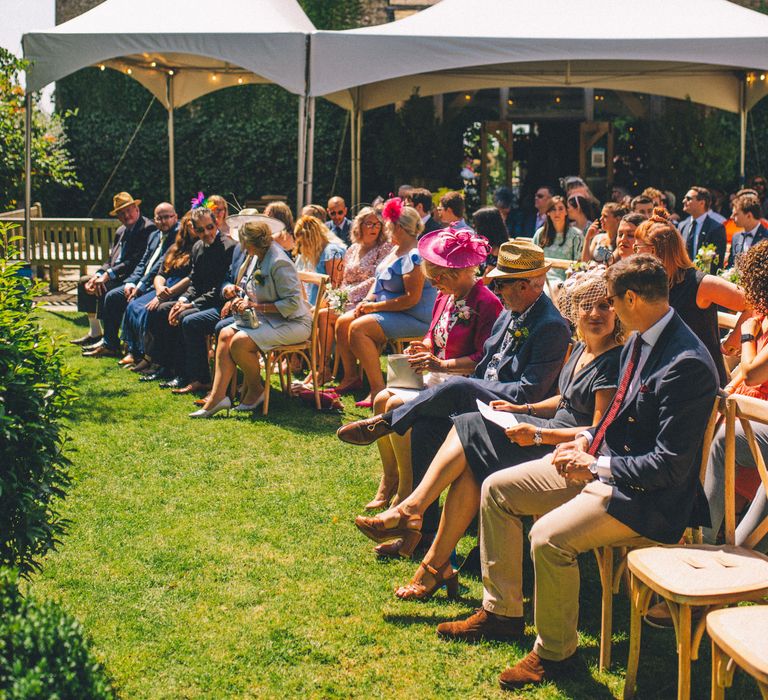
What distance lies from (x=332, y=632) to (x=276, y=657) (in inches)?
11.2

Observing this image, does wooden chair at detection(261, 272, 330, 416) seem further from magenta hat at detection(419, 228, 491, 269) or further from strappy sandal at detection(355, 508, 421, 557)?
strappy sandal at detection(355, 508, 421, 557)

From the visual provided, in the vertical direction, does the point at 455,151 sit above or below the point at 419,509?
above

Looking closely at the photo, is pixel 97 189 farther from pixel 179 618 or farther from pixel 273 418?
pixel 179 618

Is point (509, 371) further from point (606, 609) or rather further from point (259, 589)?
point (259, 589)

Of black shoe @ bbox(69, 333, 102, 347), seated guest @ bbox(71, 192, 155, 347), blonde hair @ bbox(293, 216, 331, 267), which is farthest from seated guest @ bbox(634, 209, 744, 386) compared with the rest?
black shoe @ bbox(69, 333, 102, 347)

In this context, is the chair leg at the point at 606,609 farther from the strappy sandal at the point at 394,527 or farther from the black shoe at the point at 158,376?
the black shoe at the point at 158,376

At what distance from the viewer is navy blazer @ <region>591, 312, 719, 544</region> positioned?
307 cm

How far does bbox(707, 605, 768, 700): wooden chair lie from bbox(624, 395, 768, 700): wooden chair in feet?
0.46

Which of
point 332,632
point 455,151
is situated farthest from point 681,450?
point 455,151

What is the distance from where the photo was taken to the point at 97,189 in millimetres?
19578

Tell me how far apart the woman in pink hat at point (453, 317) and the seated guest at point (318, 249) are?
3.35 metres

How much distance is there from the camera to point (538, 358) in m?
4.19

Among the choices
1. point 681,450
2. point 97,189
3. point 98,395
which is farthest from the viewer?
point 97,189

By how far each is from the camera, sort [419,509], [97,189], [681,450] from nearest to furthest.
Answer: [681,450]
[419,509]
[97,189]
